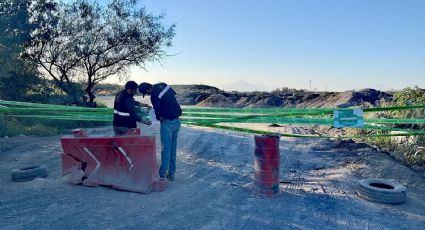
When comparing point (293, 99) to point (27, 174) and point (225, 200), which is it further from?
point (27, 174)

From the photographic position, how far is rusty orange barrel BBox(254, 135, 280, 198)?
7086 mm

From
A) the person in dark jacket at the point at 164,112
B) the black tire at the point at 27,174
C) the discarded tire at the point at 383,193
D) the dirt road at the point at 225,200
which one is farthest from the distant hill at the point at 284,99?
the person in dark jacket at the point at 164,112

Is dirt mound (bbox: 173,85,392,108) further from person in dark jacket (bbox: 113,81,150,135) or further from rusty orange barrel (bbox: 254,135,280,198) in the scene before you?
person in dark jacket (bbox: 113,81,150,135)

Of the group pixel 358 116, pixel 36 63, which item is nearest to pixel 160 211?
pixel 358 116

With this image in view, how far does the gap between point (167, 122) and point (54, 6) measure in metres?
13.6

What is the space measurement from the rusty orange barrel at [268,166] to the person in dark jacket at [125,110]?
264cm

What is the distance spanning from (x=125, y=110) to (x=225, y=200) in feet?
9.60

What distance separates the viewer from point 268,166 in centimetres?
710

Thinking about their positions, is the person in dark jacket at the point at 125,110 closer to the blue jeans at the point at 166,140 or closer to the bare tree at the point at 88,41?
the blue jeans at the point at 166,140

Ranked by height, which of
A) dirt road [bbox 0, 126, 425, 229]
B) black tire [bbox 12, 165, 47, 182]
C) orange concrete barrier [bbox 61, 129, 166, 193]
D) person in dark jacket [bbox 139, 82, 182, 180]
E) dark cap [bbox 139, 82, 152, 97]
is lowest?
dirt road [bbox 0, 126, 425, 229]

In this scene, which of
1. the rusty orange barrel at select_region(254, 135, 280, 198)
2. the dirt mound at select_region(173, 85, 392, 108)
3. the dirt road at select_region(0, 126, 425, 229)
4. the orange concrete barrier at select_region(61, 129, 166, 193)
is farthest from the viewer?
the dirt mound at select_region(173, 85, 392, 108)

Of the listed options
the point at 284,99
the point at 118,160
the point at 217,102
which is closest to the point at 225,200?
the point at 118,160

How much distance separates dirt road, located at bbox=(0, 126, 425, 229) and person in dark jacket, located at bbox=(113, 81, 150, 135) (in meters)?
1.42

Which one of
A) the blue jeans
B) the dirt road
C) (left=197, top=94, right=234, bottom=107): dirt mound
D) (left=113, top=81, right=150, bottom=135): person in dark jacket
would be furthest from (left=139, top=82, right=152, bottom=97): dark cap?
(left=197, top=94, right=234, bottom=107): dirt mound
